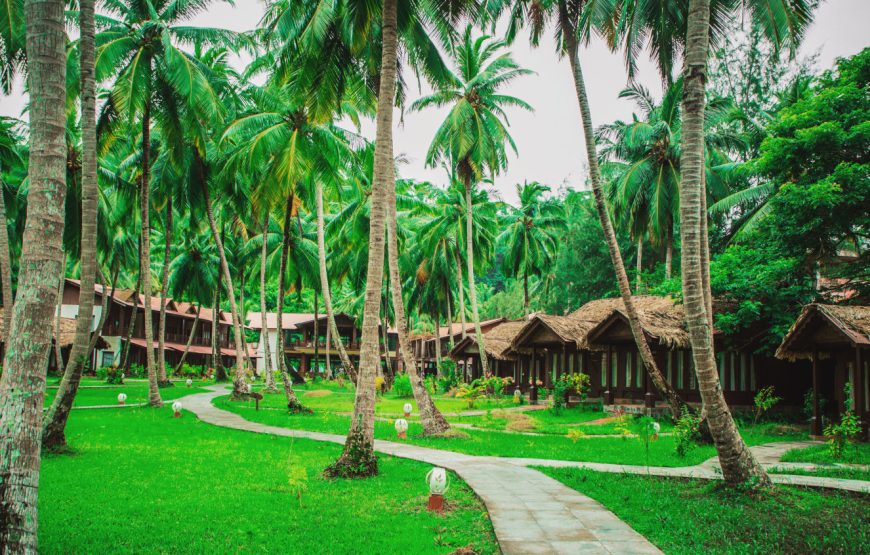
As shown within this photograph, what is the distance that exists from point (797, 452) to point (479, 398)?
14.3 metres

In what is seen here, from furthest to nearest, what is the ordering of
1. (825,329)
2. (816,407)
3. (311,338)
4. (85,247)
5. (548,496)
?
(311,338) → (816,407) → (825,329) → (85,247) → (548,496)

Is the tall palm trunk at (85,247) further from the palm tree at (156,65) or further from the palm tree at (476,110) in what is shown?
the palm tree at (476,110)

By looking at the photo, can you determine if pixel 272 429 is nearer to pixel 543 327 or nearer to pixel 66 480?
pixel 66 480

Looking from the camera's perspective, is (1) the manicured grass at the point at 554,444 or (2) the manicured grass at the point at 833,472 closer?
(2) the manicured grass at the point at 833,472

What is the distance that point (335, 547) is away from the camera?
6.03m

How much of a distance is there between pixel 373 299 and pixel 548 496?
4154mm

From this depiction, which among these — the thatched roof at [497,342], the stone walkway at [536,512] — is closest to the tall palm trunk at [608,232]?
the stone walkway at [536,512]

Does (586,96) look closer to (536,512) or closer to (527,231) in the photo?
(536,512)

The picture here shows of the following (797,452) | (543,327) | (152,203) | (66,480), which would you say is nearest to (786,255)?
(797,452)

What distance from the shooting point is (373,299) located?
33.7ft

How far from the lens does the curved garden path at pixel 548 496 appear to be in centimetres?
607

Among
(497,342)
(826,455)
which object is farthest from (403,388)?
(826,455)

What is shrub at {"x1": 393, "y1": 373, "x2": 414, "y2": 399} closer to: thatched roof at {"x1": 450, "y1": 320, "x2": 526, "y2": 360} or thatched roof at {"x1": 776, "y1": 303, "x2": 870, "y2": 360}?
thatched roof at {"x1": 450, "y1": 320, "x2": 526, "y2": 360}

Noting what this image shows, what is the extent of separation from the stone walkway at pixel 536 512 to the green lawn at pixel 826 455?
548cm
